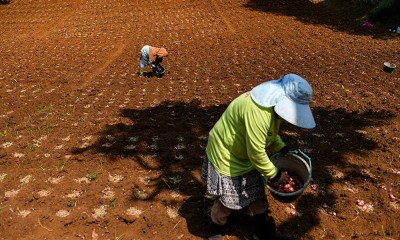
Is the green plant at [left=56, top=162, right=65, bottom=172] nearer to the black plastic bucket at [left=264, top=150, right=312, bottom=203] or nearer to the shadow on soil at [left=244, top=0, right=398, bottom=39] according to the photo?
the black plastic bucket at [left=264, top=150, right=312, bottom=203]

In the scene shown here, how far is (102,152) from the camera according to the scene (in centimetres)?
481

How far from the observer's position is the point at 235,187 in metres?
2.85

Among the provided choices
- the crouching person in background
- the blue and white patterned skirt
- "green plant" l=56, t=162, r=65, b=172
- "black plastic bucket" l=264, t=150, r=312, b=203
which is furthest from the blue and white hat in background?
the crouching person in background

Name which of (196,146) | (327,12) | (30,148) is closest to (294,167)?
(196,146)

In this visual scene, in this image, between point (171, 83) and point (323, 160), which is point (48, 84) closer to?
point (171, 83)

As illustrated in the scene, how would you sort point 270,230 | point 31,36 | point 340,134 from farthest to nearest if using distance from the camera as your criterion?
point 31,36
point 340,134
point 270,230

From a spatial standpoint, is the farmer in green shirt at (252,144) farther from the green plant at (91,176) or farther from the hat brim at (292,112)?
the green plant at (91,176)

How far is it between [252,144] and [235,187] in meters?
0.53

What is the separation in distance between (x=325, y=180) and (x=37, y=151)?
12.6ft

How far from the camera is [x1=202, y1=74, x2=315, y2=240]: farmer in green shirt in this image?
2404mm

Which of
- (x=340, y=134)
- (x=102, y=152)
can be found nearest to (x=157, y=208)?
(x=102, y=152)

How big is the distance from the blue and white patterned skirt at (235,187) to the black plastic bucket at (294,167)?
145 millimetres

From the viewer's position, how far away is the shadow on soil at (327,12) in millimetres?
13125

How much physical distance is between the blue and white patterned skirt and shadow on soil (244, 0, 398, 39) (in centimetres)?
1114
